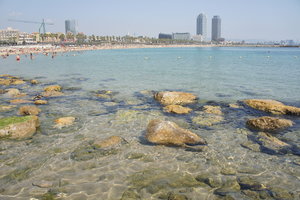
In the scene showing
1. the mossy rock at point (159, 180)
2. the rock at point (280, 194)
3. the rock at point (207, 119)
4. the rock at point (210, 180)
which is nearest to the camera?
the rock at point (280, 194)

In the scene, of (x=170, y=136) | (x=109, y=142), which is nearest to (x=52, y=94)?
(x=109, y=142)

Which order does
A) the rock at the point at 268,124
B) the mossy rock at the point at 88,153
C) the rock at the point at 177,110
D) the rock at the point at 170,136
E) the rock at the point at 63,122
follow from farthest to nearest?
the rock at the point at 177,110 < the rock at the point at 63,122 < the rock at the point at 268,124 < the rock at the point at 170,136 < the mossy rock at the point at 88,153

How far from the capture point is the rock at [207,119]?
1118 cm

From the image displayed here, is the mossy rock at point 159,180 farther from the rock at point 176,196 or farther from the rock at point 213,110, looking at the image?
the rock at point 213,110

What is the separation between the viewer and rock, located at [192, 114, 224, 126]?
1118 cm

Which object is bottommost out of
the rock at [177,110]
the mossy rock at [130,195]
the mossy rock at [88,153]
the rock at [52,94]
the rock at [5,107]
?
the mossy rock at [130,195]

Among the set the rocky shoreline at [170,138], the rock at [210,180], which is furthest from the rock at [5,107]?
the rock at [210,180]

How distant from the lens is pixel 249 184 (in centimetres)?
635

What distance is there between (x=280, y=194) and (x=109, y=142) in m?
6.04

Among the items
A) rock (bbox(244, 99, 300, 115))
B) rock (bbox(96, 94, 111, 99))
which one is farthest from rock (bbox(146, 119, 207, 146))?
rock (bbox(96, 94, 111, 99))

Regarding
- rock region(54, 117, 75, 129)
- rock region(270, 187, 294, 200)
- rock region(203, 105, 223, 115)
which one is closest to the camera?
rock region(270, 187, 294, 200)

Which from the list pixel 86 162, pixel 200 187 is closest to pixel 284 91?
pixel 200 187

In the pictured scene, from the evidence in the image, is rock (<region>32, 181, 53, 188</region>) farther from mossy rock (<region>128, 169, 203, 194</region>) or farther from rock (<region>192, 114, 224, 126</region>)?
rock (<region>192, 114, 224, 126</region>)

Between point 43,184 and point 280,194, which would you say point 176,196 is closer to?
point 280,194
